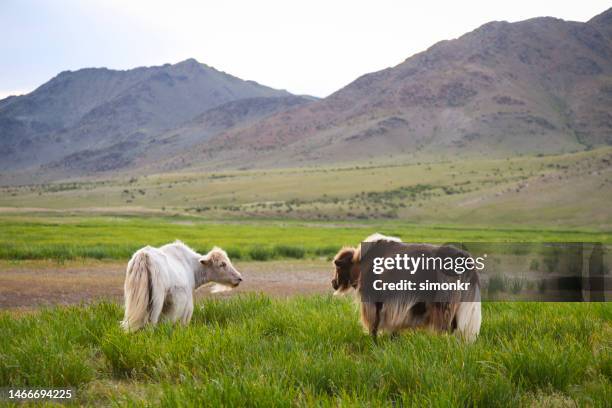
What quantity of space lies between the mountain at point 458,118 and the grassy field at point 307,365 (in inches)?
5065

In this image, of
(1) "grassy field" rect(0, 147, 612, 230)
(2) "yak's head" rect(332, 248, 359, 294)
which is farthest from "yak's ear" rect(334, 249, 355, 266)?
(1) "grassy field" rect(0, 147, 612, 230)

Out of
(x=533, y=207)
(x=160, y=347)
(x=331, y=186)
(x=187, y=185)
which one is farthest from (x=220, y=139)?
(x=160, y=347)

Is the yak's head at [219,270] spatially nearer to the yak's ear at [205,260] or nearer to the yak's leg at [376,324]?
the yak's ear at [205,260]

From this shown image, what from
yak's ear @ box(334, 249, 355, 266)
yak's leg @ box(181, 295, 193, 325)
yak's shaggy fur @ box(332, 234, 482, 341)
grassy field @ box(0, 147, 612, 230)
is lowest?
grassy field @ box(0, 147, 612, 230)

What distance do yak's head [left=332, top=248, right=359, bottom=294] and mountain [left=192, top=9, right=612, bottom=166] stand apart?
127793 millimetres

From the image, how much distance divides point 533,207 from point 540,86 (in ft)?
473

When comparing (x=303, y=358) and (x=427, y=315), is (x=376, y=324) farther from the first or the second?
Answer: (x=303, y=358)

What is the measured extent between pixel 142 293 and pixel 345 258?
2.60m

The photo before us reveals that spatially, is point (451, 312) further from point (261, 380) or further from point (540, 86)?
point (540, 86)

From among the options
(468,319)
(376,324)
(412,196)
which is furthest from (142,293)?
(412,196)

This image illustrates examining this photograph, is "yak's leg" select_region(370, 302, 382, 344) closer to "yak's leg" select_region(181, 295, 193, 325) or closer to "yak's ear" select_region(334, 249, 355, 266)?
"yak's ear" select_region(334, 249, 355, 266)

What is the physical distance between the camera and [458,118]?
156 metres

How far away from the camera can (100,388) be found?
501cm

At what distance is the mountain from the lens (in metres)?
141
